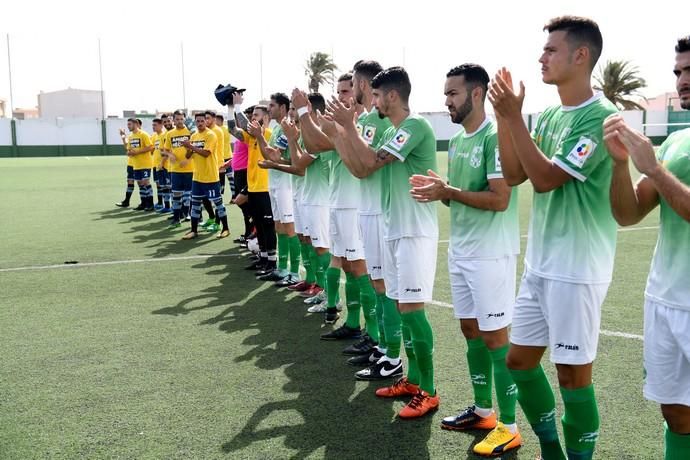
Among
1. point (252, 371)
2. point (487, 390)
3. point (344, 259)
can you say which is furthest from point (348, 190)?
point (487, 390)

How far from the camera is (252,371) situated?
5496 mm

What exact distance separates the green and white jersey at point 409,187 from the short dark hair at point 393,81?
0.21 metres

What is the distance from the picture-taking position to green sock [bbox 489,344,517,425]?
13.0 feet

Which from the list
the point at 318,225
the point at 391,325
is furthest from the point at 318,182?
the point at 391,325

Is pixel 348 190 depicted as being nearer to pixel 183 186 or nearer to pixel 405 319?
A: pixel 405 319

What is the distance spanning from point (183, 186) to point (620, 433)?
39.1 ft

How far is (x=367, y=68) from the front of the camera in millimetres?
5340

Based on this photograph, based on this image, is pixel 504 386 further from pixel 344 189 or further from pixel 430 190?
pixel 344 189

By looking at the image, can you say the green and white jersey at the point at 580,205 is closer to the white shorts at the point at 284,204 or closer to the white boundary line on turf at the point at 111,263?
the white shorts at the point at 284,204

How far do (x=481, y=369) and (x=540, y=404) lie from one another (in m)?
0.79

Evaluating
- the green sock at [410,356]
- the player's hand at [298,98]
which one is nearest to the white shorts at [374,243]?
the green sock at [410,356]

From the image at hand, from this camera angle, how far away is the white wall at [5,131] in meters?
47.0

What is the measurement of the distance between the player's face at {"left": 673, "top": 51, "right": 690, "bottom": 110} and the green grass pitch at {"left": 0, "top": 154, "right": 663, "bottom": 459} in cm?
220

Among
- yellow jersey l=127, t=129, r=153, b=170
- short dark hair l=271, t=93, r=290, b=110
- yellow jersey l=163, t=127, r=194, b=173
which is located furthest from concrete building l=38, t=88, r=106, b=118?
short dark hair l=271, t=93, r=290, b=110
